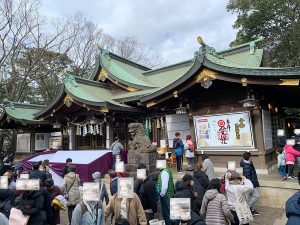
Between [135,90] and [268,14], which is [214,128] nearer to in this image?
[135,90]

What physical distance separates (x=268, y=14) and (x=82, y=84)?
59.4 feet

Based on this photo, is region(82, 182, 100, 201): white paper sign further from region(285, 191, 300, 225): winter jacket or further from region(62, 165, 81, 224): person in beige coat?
region(285, 191, 300, 225): winter jacket

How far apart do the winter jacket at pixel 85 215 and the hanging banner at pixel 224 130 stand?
26.1 ft

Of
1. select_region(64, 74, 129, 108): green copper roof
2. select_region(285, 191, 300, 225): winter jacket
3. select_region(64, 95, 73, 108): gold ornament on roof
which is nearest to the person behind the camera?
select_region(285, 191, 300, 225): winter jacket

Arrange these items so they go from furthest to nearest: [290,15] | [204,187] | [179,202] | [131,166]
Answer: [290,15]
[131,166]
[204,187]
[179,202]

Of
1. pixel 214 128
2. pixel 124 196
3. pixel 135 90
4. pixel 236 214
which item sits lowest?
pixel 236 214

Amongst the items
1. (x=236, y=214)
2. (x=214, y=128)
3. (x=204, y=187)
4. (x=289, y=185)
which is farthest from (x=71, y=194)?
(x=214, y=128)

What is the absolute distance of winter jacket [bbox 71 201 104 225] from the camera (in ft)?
15.7

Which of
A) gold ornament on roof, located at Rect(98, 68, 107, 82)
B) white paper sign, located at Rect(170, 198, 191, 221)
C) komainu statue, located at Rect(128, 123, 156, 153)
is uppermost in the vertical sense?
gold ornament on roof, located at Rect(98, 68, 107, 82)

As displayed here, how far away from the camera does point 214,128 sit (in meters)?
12.3

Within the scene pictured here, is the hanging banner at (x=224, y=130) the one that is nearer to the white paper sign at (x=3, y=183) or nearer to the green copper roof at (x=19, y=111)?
the white paper sign at (x=3, y=183)

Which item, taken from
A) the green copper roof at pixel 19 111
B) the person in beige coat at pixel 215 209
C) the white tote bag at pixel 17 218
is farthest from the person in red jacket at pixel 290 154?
the green copper roof at pixel 19 111

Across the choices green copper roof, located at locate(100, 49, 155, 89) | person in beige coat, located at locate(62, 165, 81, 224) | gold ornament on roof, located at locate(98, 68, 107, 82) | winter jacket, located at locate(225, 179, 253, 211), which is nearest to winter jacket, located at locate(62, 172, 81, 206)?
person in beige coat, located at locate(62, 165, 81, 224)

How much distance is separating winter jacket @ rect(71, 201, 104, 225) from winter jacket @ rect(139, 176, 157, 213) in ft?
5.61
